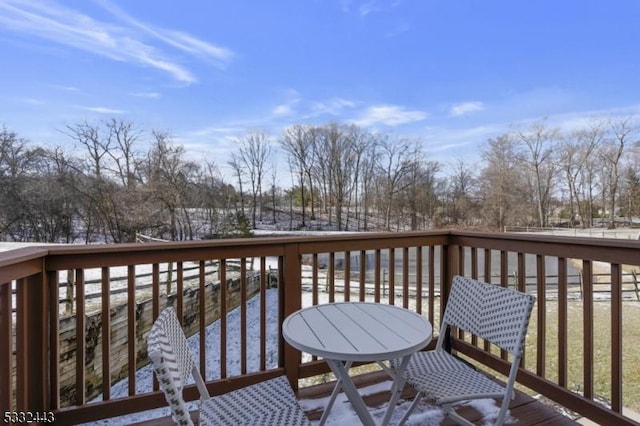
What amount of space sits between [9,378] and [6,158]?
18121 mm

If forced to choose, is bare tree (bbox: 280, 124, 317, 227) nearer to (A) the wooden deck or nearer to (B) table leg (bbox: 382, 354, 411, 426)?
(A) the wooden deck

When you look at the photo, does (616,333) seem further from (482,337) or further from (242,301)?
(242,301)

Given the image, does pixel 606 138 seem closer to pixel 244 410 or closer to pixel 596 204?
pixel 596 204

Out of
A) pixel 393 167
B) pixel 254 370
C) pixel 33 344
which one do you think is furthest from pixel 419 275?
pixel 393 167

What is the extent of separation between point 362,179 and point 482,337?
2597 cm

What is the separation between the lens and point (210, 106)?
2128cm

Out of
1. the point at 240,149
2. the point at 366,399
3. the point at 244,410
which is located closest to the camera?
the point at 244,410

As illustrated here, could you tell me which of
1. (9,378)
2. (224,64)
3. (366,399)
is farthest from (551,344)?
(224,64)

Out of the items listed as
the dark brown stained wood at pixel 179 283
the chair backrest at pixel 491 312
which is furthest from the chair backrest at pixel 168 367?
the chair backrest at pixel 491 312

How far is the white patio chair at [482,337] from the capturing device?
1.47 metres

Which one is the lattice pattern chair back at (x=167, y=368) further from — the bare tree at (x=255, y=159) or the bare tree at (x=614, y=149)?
the bare tree at (x=614, y=149)

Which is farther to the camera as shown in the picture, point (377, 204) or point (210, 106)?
point (377, 204)

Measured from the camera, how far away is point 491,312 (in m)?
1.75

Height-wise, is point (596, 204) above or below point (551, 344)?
above
